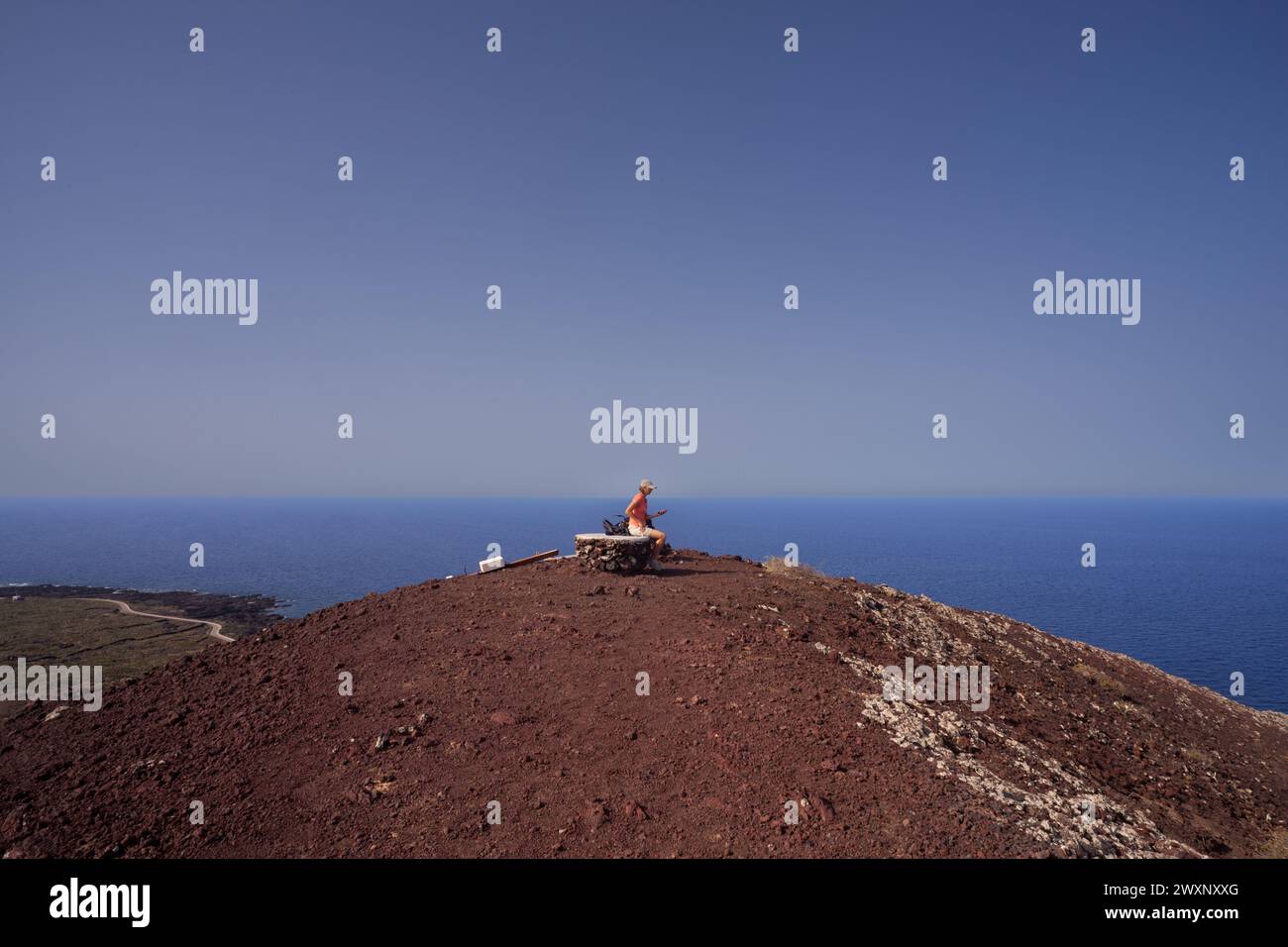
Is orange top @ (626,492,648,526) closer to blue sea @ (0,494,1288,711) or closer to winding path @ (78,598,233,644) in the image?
blue sea @ (0,494,1288,711)

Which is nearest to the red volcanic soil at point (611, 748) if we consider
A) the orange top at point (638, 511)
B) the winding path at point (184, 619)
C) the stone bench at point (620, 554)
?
the stone bench at point (620, 554)

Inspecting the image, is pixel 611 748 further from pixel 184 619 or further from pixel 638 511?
pixel 184 619

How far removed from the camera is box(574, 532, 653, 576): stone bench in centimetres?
1628

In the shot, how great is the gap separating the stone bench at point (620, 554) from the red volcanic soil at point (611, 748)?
86cm

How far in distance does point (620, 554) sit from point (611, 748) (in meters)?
7.40

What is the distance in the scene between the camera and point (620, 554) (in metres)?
16.3

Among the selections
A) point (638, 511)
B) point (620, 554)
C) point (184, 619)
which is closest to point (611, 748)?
point (620, 554)

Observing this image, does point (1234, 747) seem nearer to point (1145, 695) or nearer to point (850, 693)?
point (1145, 695)

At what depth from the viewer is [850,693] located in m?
11.0

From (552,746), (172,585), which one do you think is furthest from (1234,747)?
(172,585)

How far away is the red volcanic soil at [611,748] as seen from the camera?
25.4ft

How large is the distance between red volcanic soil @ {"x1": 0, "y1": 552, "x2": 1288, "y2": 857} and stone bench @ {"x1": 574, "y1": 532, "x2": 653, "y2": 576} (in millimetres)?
858

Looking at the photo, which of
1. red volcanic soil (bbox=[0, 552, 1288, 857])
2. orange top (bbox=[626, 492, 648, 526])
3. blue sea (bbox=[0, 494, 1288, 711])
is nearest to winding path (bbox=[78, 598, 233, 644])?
blue sea (bbox=[0, 494, 1288, 711])

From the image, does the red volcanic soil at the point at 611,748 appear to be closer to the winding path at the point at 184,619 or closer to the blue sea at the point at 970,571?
the blue sea at the point at 970,571
